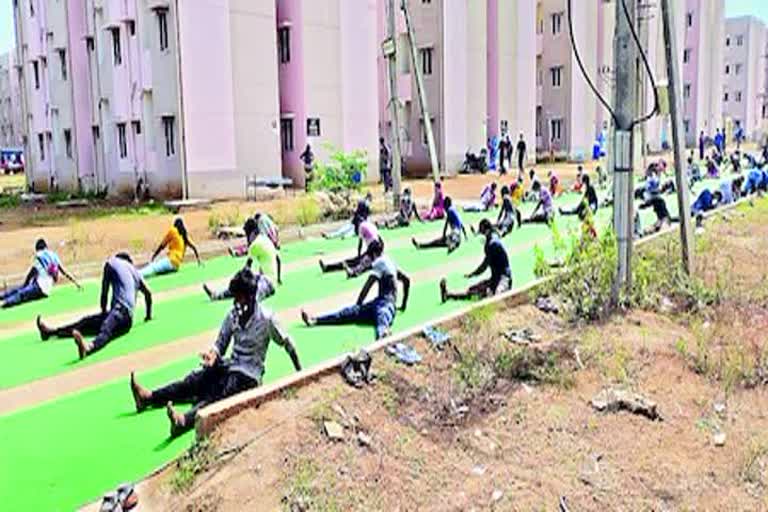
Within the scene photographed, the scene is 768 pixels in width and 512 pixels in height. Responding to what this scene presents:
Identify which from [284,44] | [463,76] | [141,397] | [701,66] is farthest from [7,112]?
[141,397]

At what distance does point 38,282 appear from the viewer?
12.0 m

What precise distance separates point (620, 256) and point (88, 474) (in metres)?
6.53

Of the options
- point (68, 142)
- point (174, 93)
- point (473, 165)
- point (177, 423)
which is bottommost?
point (177, 423)

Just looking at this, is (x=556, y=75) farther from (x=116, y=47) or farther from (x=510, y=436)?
(x=510, y=436)

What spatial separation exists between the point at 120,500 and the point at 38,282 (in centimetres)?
788

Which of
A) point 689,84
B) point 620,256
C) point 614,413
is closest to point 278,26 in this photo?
point 620,256

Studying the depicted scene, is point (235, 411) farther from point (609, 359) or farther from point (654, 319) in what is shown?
point (654, 319)

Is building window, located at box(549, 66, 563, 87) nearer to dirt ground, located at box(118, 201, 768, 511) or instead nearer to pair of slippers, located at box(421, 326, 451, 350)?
dirt ground, located at box(118, 201, 768, 511)

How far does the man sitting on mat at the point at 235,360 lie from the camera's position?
6.36 metres

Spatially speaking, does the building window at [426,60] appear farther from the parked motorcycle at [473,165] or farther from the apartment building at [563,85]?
the apartment building at [563,85]

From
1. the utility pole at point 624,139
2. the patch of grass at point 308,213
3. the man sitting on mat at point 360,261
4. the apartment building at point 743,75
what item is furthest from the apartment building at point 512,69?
the apartment building at point 743,75

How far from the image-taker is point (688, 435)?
6.31 meters

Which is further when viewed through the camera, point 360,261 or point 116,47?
point 116,47

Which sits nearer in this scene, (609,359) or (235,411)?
(235,411)
